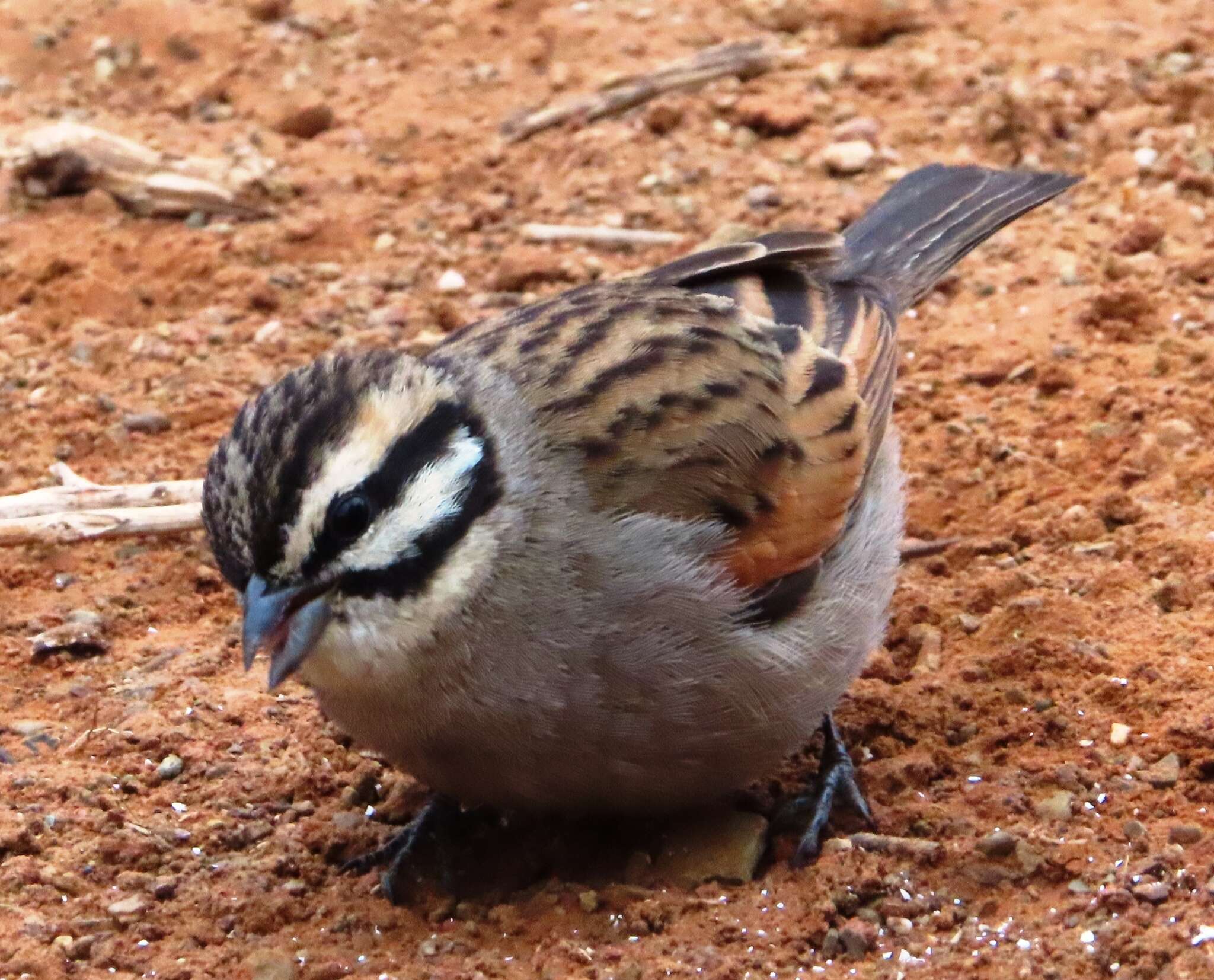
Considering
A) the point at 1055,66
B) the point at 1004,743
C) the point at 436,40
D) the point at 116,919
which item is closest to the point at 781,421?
the point at 1004,743

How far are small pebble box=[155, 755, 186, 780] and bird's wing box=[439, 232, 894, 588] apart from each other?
1.43m

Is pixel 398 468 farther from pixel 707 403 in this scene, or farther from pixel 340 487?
pixel 707 403

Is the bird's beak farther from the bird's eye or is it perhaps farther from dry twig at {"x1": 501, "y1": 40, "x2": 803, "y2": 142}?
dry twig at {"x1": 501, "y1": 40, "x2": 803, "y2": 142}

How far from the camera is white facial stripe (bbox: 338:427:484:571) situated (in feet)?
14.5

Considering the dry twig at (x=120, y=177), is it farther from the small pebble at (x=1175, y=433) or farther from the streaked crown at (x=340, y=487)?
the small pebble at (x=1175, y=433)

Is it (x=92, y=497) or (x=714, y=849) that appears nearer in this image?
(x=714, y=849)

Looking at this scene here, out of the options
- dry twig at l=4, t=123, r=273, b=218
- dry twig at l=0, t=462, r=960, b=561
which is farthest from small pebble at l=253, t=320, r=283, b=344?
dry twig at l=0, t=462, r=960, b=561

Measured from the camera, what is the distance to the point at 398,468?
177 inches

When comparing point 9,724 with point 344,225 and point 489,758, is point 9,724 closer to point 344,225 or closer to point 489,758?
point 489,758

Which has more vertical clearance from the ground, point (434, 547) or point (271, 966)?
point (434, 547)

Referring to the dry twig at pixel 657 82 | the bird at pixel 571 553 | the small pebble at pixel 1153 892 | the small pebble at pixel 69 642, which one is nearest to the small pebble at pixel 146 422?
the small pebble at pixel 69 642

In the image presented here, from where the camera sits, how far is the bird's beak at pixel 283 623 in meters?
4.38

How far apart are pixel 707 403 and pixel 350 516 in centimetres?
118

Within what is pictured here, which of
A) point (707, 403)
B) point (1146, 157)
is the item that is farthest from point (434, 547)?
point (1146, 157)
